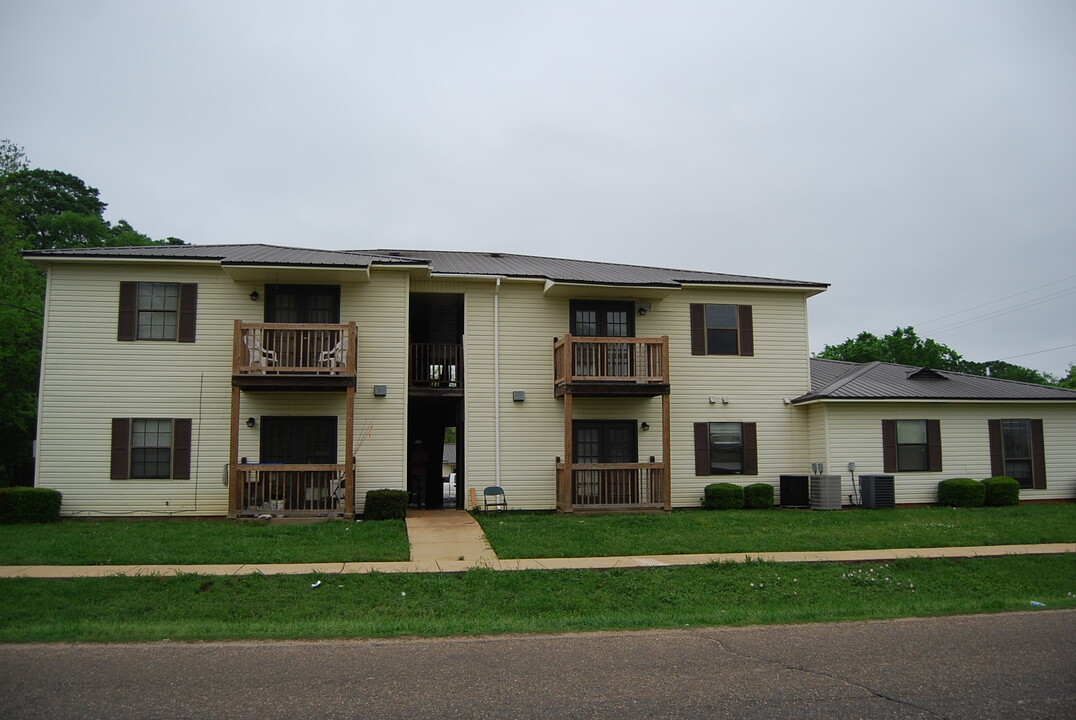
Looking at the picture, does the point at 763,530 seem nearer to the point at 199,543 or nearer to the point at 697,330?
the point at 697,330

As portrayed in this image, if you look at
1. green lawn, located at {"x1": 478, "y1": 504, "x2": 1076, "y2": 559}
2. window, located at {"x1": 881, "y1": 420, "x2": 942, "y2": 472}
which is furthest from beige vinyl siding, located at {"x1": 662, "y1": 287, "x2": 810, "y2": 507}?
green lawn, located at {"x1": 478, "y1": 504, "x2": 1076, "y2": 559}

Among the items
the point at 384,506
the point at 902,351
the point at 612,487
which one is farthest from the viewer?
the point at 902,351

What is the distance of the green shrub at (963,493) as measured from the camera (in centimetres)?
2038

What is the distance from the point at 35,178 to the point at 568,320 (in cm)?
3843

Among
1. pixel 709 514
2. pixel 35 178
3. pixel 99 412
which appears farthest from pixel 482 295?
pixel 35 178

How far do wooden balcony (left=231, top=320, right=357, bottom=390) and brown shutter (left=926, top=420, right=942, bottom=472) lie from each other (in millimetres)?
14341

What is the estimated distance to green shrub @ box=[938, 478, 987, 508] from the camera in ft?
66.8

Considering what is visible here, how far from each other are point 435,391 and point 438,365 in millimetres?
1518

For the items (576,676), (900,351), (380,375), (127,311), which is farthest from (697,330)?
(900,351)

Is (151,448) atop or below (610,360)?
below

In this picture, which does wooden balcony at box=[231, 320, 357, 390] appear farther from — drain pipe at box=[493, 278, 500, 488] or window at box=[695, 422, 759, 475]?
window at box=[695, 422, 759, 475]

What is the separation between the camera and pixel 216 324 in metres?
18.5

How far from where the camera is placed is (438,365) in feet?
69.0

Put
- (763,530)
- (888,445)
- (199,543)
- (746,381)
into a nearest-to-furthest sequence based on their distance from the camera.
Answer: (199,543) < (763,530) < (888,445) < (746,381)
